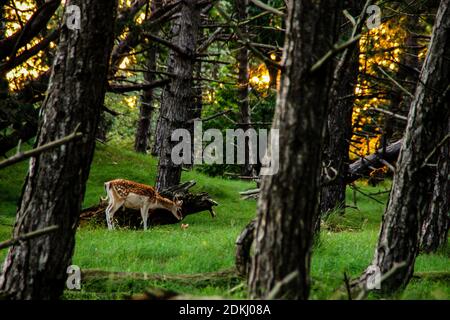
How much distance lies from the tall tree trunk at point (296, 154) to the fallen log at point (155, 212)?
385 inches

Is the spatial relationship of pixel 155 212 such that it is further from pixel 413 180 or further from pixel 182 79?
pixel 413 180

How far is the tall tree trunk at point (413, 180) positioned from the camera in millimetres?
6199

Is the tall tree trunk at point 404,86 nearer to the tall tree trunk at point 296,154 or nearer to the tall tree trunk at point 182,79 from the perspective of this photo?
the tall tree trunk at point 296,154

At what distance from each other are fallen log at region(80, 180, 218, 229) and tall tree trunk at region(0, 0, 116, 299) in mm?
8139

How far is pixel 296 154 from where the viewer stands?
13.3 ft

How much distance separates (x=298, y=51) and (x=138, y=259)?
550 centimetres

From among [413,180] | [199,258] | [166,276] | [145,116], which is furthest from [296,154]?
[145,116]

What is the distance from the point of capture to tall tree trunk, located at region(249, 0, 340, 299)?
4.05m

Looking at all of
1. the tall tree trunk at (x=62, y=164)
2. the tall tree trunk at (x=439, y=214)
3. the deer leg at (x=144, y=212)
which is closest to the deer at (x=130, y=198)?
the deer leg at (x=144, y=212)
